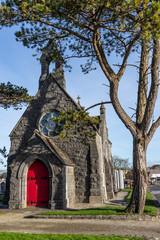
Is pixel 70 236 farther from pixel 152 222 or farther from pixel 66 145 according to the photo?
pixel 66 145

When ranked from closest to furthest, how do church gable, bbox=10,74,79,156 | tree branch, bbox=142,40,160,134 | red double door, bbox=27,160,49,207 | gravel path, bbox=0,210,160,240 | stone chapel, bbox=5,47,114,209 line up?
1. gravel path, bbox=0,210,160,240
2. tree branch, bbox=142,40,160,134
3. stone chapel, bbox=5,47,114,209
4. red double door, bbox=27,160,49,207
5. church gable, bbox=10,74,79,156

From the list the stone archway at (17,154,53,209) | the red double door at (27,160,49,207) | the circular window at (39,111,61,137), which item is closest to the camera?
the stone archway at (17,154,53,209)

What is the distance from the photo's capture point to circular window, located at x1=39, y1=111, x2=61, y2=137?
16.4 m

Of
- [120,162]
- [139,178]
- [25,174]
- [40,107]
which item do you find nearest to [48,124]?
[40,107]

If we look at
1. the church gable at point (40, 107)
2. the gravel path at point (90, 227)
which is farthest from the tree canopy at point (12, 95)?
the gravel path at point (90, 227)

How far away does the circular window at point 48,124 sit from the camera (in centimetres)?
1638

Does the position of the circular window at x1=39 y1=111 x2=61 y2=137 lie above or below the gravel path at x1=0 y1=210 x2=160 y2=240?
above

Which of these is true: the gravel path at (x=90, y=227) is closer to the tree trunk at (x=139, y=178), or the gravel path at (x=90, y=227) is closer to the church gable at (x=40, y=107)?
the tree trunk at (x=139, y=178)

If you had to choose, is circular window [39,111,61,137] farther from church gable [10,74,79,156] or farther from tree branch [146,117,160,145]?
tree branch [146,117,160,145]

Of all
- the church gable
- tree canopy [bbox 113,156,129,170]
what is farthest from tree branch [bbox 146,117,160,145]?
tree canopy [bbox 113,156,129,170]

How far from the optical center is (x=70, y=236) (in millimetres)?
6363

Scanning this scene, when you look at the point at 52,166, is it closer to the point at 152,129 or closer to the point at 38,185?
the point at 38,185

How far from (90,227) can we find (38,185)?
7403 mm

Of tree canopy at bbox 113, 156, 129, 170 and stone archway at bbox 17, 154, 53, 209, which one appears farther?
tree canopy at bbox 113, 156, 129, 170
